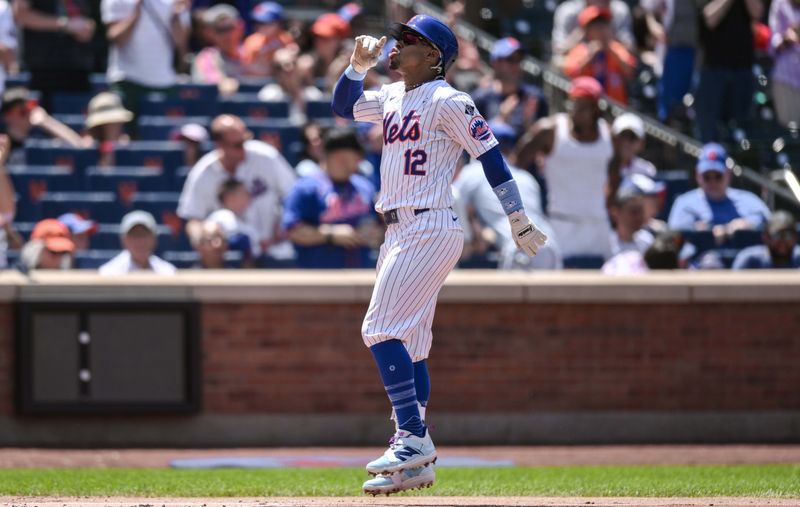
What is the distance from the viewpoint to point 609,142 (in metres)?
11.9

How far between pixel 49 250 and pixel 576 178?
3.93 m

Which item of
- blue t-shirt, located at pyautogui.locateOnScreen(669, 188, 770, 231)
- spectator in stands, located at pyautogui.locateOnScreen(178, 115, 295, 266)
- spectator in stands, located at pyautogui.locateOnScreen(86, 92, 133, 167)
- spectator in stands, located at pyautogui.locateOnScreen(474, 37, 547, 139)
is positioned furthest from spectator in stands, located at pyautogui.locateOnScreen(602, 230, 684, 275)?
spectator in stands, located at pyautogui.locateOnScreen(86, 92, 133, 167)

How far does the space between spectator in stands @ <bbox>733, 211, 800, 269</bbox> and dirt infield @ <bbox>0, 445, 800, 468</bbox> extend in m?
1.46

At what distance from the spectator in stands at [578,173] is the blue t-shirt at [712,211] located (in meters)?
0.61

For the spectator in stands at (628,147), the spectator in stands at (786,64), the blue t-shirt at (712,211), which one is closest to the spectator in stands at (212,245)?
the spectator in stands at (628,147)

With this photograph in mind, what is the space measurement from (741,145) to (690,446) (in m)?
3.45

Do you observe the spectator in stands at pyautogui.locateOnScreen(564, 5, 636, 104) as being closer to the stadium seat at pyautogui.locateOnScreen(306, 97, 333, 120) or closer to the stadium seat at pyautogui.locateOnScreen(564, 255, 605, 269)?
the stadium seat at pyautogui.locateOnScreen(306, 97, 333, 120)

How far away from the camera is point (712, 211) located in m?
11.9

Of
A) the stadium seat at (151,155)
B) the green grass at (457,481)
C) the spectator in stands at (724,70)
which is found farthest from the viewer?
the spectator in stands at (724,70)

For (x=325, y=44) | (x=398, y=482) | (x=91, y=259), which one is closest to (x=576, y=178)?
(x=325, y=44)

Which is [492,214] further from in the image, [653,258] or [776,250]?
→ [776,250]

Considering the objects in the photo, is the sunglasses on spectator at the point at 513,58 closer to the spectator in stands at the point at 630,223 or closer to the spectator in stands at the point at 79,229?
the spectator in stands at the point at 630,223

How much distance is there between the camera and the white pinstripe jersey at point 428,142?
257 inches

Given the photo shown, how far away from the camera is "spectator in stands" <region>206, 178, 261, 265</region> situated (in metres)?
11.2
